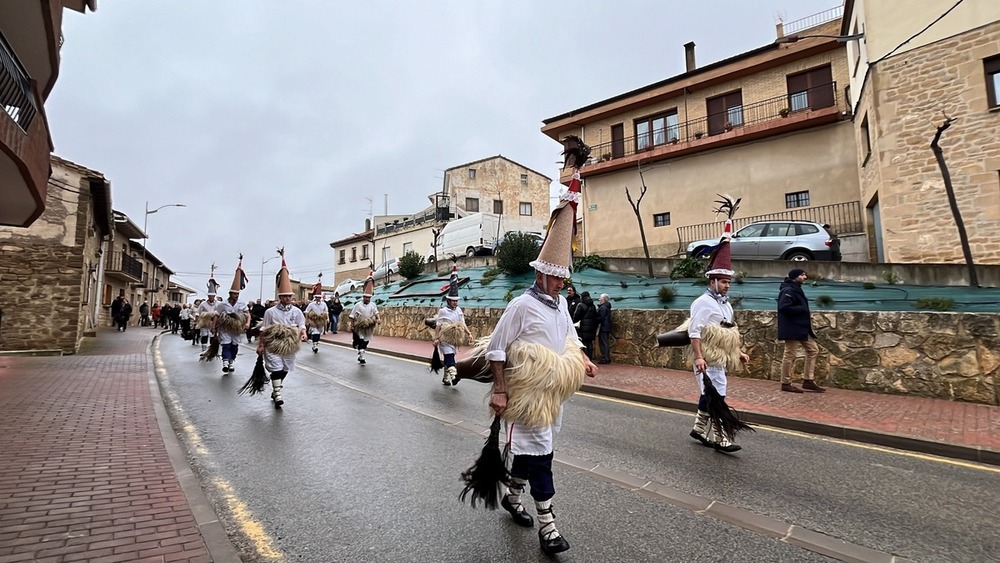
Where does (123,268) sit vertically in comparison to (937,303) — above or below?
above

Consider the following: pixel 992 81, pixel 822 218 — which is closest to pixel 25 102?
pixel 992 81

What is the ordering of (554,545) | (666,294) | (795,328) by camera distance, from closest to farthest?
(554,545) → (795,328) → (666,294)

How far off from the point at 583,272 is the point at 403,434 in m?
12.6

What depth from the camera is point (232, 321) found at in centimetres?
1209

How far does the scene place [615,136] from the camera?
1033 inches

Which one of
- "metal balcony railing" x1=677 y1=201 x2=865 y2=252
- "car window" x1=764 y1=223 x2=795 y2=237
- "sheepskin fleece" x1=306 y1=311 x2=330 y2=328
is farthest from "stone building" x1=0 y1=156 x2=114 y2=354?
"metal balcony railing" x1=677 y1=201 x2=865 y2=252

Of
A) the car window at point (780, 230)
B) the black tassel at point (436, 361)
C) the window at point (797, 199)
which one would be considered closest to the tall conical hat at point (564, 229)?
the black tassel at point (436, 361)

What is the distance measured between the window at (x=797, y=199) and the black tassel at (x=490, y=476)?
2125 centimetres

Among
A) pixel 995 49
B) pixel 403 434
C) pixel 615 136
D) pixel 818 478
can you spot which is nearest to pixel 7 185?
pixel 403 434

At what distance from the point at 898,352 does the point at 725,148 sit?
52.7ft

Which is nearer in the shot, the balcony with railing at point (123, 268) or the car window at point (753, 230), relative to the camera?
the car window at point (753, 230)

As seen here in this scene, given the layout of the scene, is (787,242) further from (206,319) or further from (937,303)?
(206,319)

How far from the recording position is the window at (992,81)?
42.3 ft

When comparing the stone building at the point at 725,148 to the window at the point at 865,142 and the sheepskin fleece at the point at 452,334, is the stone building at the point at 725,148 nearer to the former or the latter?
the window at the point at 865,142
